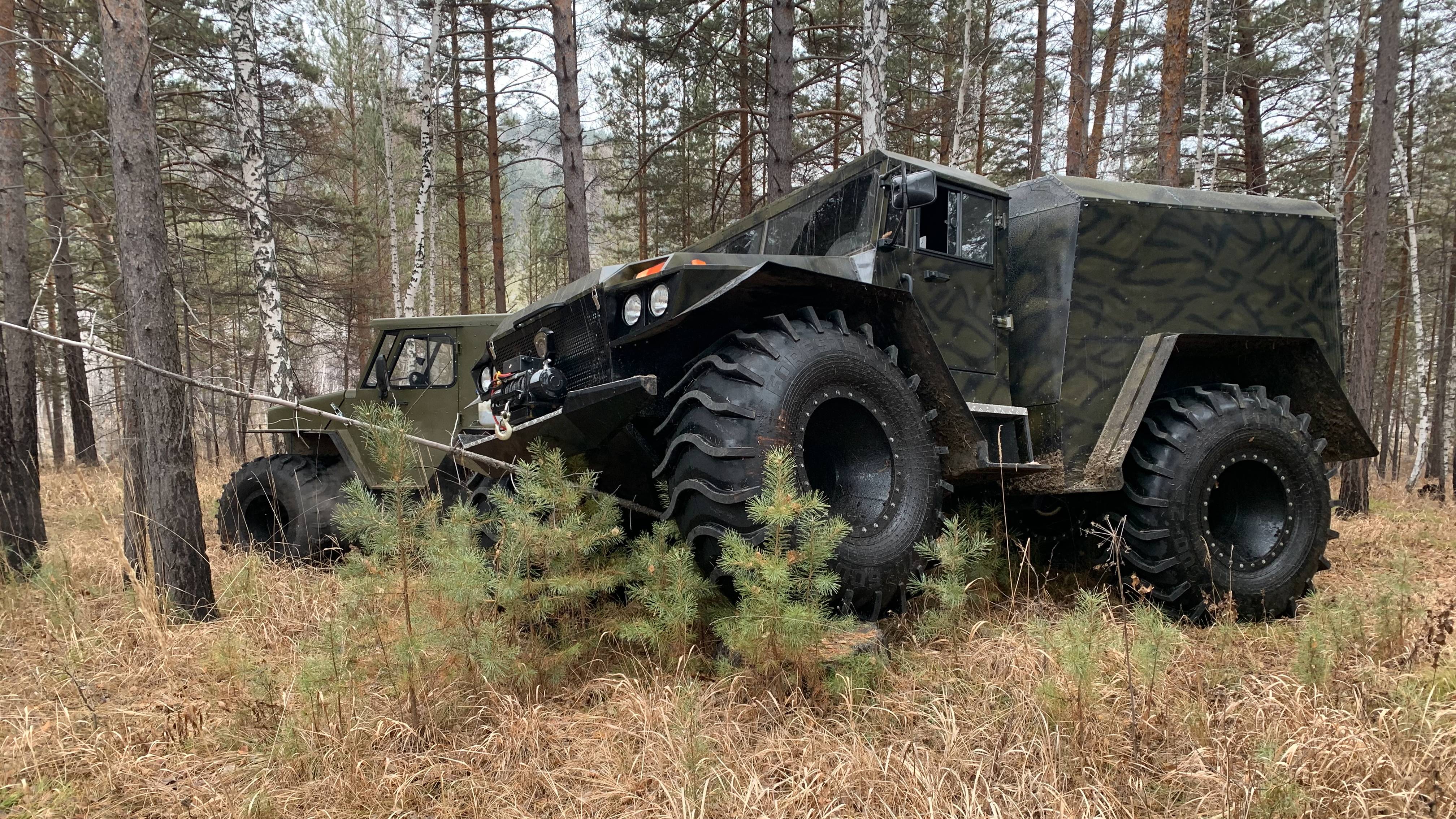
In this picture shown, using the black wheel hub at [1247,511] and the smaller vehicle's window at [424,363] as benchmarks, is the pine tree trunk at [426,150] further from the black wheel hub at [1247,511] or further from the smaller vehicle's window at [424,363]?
the black wheel hub at [1247,511]

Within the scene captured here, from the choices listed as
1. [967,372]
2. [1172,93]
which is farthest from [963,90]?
[967,372]

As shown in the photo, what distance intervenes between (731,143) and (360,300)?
9496mm

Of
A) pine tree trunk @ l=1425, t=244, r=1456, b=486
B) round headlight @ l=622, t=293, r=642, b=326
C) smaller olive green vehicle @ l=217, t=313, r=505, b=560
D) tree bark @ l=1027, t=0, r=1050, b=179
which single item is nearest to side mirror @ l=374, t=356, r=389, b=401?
smaller olive green vehicle @ l=217, t=313, r=505, b=560

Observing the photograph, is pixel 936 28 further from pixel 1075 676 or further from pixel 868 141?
pixel 1075 676

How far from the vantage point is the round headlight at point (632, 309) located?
10.8 ft

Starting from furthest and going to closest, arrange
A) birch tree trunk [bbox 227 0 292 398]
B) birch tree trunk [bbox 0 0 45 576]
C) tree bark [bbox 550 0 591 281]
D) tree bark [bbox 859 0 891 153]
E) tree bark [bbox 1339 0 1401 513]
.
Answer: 1. tree bark [bbox 550 0 591 281]
2. birch tree trunk [bbox 227 0 292 398]
3. tree bark [bbox 859 0 891 153]
4. tree bark [bbox 1339 0 1401 513]
5. birch tree trunk [bbox 0 0 45 576]

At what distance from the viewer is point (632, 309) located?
131 inches

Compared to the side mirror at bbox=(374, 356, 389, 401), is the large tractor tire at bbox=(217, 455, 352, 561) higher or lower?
lower

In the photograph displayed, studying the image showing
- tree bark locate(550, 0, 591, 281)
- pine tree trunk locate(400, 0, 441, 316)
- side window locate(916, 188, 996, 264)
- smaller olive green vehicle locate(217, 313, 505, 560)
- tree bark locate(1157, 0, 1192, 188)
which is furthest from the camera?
pine tree trunk locate(400, 0, 441, 316)

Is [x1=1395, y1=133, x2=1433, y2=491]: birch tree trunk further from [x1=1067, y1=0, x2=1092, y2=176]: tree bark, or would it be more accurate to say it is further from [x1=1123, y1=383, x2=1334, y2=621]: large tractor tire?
[x1=1123, y1=383, x2=1334, y2=621]: large tractor tire

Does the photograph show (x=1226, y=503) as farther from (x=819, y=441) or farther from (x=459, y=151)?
(x=459, y=151)

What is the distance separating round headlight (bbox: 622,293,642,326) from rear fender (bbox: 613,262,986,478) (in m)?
0.09

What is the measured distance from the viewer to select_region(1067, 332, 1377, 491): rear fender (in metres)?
4.21

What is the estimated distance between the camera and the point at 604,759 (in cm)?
251
